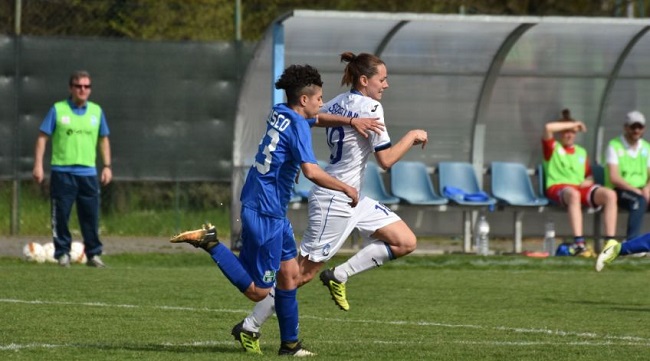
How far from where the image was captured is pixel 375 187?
1836 cm

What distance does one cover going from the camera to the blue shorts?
321 inches

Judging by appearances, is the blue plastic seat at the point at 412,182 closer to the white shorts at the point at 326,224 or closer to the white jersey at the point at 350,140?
the white jersey at the point at 350,140

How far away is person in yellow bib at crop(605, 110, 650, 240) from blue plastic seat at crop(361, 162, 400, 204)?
2700 mm

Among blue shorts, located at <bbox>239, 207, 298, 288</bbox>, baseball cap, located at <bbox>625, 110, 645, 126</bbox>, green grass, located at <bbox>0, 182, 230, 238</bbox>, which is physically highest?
baseball cap, located at <bbox>625, 110, 645, 126</bbox>

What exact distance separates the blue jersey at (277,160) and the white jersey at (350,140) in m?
1.43

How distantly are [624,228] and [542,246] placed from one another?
149 centimetres

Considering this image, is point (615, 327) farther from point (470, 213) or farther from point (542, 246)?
point (542, 246)

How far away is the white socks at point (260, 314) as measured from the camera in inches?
329

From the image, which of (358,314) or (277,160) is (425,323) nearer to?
(358,314)

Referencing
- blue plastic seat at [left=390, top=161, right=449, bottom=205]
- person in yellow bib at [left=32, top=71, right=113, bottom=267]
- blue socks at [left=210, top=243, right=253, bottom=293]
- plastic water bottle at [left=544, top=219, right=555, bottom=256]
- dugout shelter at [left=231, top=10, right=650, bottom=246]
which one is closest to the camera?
blue socks at [left=210, top=243, right=253, bottom=293]

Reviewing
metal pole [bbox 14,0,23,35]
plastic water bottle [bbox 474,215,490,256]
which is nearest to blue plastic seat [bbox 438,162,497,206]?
plastic water bottle [bbox 474,215,490,256]

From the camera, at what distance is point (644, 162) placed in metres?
18.3

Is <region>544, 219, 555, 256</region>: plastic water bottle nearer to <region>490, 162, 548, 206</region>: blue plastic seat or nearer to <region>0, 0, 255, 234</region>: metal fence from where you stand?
<region>490, 162, 548, 206</region>: blue plastic seat

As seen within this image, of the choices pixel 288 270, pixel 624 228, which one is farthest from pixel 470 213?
pixel 288 270
